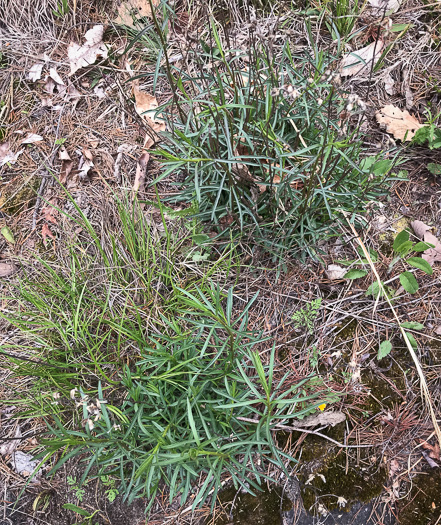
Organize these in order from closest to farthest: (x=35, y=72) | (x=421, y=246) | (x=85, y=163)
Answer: (x=421, y=246)
(x=85, y=163)
(x=35, y=72)

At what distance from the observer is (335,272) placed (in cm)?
229

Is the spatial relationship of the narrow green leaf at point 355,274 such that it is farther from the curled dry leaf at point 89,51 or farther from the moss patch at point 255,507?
the curled dry leaf at point 89,51

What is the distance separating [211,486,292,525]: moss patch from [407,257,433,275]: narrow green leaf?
136 cm

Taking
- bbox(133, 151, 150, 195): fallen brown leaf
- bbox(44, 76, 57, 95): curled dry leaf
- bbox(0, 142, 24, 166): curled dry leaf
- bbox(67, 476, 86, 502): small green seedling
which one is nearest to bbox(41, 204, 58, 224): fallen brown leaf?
bbox(0, 142, 24, 166): curled dry leaf

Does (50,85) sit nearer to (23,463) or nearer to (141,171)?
(141,171)

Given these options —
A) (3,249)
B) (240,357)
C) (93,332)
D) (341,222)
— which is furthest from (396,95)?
(3,249)

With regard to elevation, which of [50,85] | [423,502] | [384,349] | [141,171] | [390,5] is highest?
[390,5]

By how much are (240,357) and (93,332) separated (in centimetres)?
100

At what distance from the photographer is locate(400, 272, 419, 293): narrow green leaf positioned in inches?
85.7

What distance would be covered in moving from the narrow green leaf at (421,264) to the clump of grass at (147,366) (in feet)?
2.81

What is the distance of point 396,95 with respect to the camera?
2689 millimetres

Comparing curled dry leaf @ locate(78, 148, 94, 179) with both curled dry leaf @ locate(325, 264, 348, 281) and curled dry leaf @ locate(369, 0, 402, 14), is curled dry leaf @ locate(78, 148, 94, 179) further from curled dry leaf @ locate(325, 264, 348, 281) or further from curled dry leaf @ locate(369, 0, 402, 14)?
curled dry leaf @ locate(369, 0, 402, 14)

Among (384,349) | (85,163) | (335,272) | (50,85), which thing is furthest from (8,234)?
(384,349)

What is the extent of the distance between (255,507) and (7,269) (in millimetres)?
2095
